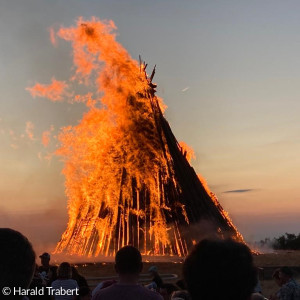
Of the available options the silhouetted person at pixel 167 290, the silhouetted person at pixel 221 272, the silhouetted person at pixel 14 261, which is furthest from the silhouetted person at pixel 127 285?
the silhouetted person at pixel 167 290

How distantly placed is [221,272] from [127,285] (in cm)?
180

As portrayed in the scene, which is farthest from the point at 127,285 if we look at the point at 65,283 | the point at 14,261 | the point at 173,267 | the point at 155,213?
the point at 155,213

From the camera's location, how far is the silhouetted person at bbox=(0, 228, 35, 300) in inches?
98.8

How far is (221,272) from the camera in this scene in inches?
90.6

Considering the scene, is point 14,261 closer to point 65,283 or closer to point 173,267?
point 65,283

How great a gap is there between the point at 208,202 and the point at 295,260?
7152 mm

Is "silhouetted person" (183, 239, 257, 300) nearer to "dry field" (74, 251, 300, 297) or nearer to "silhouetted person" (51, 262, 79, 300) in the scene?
"silhouetted person" (51, 262, 79, 300)

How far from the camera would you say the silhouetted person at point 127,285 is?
3.84 m

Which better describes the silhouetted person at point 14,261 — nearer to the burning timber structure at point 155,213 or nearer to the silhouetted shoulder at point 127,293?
the silhouetted shoulder at point 127,293

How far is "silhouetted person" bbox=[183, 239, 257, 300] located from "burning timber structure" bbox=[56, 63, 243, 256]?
24.5 metres

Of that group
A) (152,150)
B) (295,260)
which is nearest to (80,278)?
(295,260)

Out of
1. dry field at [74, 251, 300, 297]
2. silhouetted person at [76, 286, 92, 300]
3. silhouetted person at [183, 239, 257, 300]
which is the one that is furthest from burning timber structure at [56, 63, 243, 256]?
silhouetted person at [183, 239, 257, 300]

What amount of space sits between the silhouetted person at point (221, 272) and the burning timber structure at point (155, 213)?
2451 cm

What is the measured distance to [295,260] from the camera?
2453 centimetres
